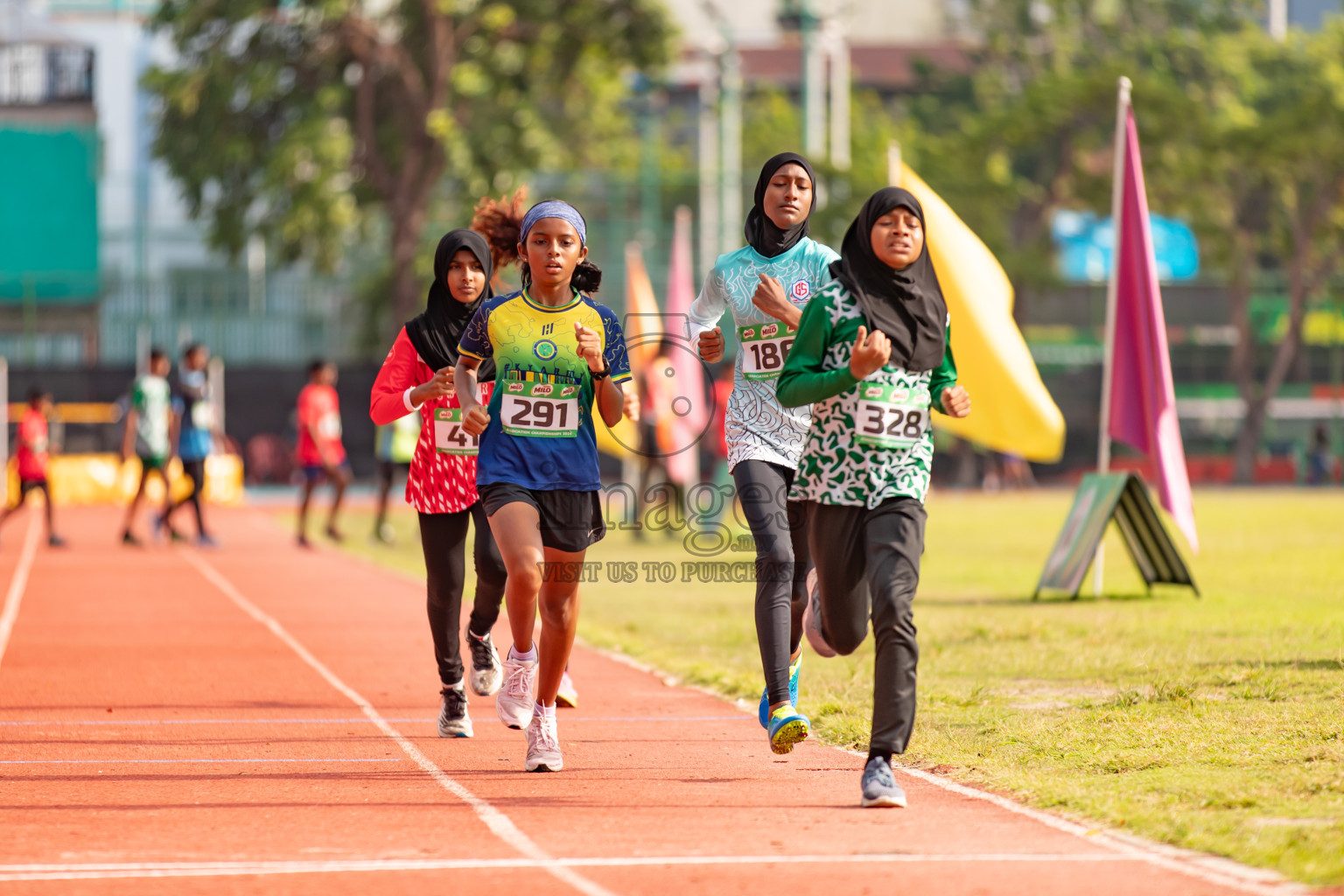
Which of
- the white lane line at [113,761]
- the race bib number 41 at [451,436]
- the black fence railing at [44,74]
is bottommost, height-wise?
the white lane line at [113,761]

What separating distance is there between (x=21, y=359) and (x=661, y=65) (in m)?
20.0

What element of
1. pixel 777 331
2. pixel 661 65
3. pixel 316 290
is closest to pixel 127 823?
pixel 777 331

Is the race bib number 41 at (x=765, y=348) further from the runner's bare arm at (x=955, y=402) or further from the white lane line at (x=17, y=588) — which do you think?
the white lane line at (x=17, y=588)

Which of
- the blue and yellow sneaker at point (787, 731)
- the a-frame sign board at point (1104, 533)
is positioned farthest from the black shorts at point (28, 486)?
the blue and yellow sneaker at point (787, 731)

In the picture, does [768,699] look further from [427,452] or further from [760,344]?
[427,452]

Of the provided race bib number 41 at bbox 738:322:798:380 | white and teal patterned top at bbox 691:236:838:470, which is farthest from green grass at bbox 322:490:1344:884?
race bib number 41 at bbox 738:322:798:380

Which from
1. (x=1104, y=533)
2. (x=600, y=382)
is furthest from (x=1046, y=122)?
(x=600, y=382)

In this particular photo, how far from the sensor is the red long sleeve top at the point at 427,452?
8.17m

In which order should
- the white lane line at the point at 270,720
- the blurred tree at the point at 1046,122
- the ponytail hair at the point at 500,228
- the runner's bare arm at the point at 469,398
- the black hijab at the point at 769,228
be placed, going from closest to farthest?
the runner's bare arm at the point at 469,398, the black hijab at the point at 769,228, the white lane line at the point at 270,720, the ponytail hair at the point at 500,228, the blurred tree at the point at 1046,122

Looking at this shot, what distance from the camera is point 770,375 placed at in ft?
25.1

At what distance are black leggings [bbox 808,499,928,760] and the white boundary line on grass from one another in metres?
0.46

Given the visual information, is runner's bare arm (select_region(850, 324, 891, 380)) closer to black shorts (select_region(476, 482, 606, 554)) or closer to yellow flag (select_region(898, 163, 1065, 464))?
black shorts (select_region(476, 482, 606, 554))

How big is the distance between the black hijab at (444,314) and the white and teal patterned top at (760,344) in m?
1.03

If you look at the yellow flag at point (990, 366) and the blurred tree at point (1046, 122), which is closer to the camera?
the yellow flag at point (990, 366)
